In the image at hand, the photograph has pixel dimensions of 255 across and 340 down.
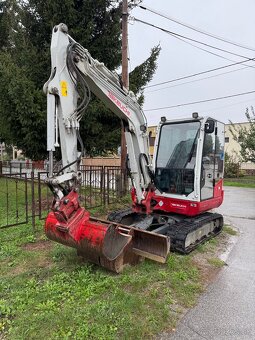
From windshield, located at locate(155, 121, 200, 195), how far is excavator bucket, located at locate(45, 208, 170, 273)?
1.64m

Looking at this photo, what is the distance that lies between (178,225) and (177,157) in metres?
1.34

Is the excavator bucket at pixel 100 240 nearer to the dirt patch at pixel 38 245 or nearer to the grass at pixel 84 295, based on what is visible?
the grass at pixel 84 295

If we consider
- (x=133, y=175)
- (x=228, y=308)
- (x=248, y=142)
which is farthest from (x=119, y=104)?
(x=248, y=142)

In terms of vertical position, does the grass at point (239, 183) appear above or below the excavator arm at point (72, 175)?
below

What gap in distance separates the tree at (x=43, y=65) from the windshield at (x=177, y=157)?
3003 millimetres

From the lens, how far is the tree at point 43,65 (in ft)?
24.3

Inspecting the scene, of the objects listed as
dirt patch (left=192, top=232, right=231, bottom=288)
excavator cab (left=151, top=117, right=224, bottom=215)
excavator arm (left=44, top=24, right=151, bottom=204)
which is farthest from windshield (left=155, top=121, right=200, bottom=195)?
excavator arm (left=44, top=24, right=151, bottom=204)

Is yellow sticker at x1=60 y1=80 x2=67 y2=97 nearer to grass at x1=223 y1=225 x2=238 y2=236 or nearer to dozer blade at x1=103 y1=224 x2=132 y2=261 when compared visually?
dozer blade at x1=103 y1=224 x2=132 y2=261

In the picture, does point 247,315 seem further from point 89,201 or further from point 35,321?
point 89,201

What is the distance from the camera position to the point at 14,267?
399 centimetres

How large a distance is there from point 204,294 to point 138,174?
2.20m

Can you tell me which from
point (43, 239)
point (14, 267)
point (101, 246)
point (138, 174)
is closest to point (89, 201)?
point (43, 239)

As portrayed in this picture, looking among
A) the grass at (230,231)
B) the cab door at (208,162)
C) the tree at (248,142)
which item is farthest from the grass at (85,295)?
the tree at (248,142)

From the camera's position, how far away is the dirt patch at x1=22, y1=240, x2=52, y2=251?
475 cm
